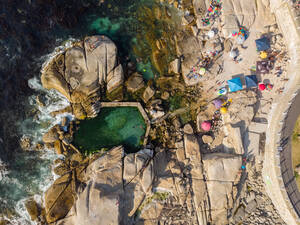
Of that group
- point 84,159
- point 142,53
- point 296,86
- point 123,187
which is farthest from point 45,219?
point 296,86

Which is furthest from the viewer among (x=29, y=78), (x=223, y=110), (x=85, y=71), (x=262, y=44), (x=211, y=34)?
(x=211, y=34)

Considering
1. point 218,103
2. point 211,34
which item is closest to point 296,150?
point 218,103

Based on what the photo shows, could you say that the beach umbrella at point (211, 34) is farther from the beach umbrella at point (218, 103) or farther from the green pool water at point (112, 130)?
the green pool water at point (112, 130)

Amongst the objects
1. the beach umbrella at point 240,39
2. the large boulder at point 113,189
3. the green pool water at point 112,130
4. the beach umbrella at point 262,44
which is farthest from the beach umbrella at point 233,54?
the large boulder at point 113,189

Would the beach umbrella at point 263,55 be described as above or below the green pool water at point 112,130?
above

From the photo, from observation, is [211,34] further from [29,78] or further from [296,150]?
[29,78]

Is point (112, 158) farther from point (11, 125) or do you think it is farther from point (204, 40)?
point (204, 40)

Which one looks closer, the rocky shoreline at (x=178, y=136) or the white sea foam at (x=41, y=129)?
the rocky shoreline at (x=178, y=136)
